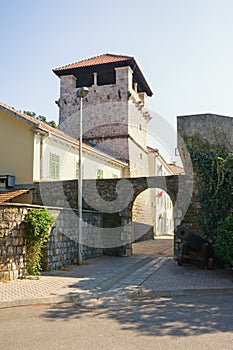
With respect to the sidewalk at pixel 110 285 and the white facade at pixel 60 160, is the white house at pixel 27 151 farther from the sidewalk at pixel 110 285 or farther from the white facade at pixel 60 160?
the sidewalk at pixel 110 285

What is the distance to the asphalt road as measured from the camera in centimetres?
421

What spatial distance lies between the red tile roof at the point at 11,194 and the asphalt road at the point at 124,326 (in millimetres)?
8186

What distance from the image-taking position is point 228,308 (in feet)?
20.1

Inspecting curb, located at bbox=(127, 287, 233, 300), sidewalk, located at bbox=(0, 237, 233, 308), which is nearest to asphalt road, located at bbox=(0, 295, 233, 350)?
sidewalk, located at bbox=(0, 237, 233, 308)

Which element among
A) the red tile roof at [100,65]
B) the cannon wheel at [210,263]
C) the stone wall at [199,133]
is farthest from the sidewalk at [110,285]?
the red tile roof at [100,65]

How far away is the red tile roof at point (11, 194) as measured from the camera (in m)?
13.7

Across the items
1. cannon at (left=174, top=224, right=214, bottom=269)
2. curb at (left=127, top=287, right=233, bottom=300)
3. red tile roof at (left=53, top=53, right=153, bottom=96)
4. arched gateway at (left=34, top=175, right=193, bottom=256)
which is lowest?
curb at (left=127, top=287, right=233, bottom=300)

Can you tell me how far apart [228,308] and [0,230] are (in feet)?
17.9

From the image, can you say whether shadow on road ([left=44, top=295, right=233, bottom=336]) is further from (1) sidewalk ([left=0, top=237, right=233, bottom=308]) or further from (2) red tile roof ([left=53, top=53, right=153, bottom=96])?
(2) red tile roof ([left=53, top=53, right=153, bottom=96])

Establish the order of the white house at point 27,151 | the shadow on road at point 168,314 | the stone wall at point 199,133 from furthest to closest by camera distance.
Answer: the white house at point 27,151 < the stone wall at point 199,133 < the shadow on road at point 168,314

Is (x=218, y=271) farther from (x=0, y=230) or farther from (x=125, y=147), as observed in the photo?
(x=125, y=147)

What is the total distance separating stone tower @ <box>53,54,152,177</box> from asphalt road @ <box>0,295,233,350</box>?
17830 mm

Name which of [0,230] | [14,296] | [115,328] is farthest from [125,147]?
[115,328]

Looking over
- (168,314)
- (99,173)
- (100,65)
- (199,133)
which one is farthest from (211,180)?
(100,65)
